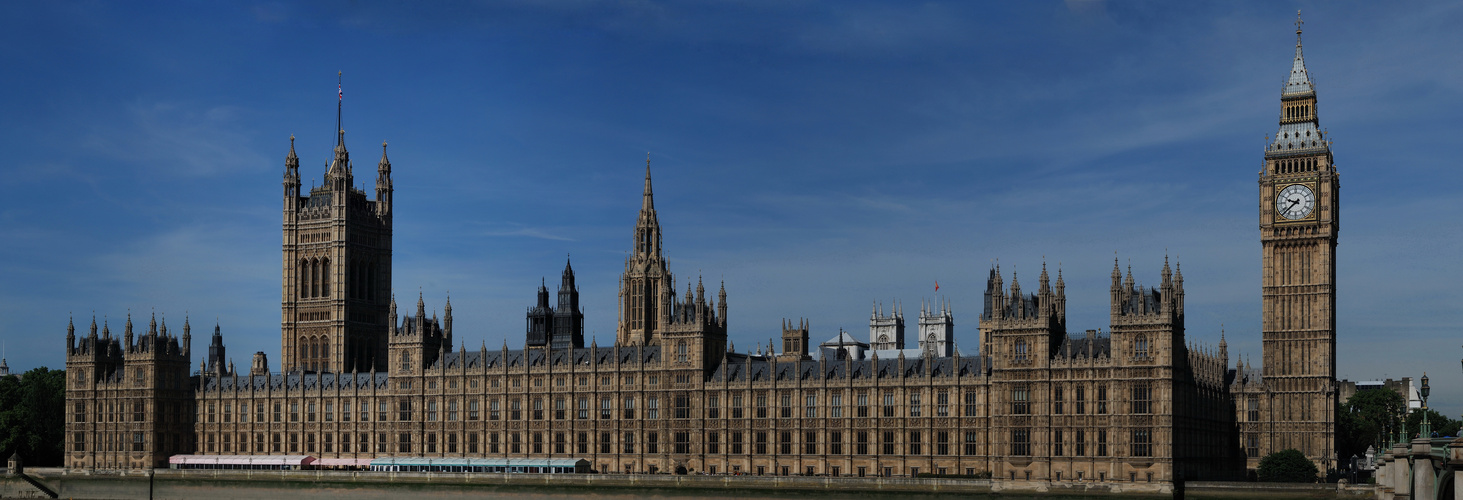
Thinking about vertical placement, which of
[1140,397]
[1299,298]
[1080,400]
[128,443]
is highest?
[1299,298]

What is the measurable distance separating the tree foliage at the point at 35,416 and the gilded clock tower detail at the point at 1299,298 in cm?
12967

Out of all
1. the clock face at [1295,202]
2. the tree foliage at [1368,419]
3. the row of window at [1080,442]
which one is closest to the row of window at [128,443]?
the row of window at [1080,442]

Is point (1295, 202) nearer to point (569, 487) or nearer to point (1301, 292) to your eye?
point (1301, 292)

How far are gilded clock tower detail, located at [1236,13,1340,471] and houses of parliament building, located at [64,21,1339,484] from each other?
19 cm

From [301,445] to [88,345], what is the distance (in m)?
28.6

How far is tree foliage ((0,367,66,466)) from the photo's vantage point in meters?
182

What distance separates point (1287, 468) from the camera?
13862cm

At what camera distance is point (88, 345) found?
182000mm

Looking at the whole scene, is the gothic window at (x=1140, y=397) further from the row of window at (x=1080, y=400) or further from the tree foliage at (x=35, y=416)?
the tree foliage at (x=35, y=416)

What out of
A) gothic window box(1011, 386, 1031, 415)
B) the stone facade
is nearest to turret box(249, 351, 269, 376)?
the stone facade

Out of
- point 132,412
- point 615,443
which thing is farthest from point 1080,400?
point 132,412

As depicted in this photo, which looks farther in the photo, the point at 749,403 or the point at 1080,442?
the point at 749,403

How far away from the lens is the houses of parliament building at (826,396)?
132 meters

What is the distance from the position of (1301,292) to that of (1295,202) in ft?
28.6
